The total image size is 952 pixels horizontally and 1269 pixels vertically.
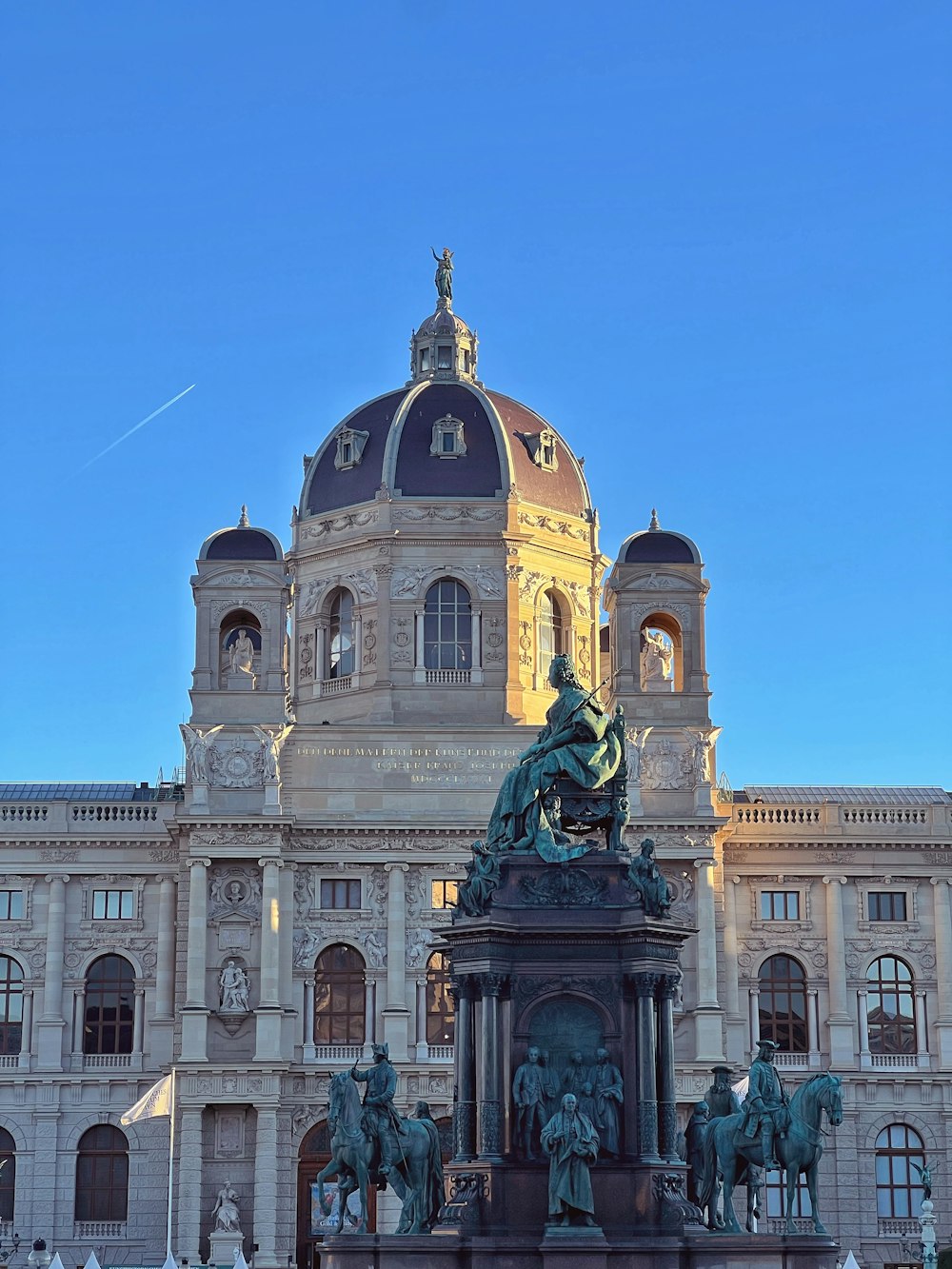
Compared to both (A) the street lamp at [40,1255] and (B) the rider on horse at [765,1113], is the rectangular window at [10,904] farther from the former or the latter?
(B) the rider on horse at [765,1113]

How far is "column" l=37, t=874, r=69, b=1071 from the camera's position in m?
73.0

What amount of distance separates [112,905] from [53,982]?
310 cm

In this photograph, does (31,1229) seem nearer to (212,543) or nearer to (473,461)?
(212,543)

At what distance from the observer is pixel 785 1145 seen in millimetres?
33375

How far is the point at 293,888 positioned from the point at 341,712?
338 inches

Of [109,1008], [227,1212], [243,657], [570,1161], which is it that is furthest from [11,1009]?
[570,1161]

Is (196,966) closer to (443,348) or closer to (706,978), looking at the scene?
(706,978)

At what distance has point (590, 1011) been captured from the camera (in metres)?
32.9

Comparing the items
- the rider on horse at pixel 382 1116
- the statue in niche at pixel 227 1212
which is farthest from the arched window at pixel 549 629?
the rider on horse at pixel 382 1116

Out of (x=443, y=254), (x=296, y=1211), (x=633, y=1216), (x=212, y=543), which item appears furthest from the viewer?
(x=443, y=254)

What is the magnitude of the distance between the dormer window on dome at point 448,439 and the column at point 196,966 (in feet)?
59.3

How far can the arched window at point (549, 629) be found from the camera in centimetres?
8019

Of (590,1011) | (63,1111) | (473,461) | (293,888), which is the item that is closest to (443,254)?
(473,461)

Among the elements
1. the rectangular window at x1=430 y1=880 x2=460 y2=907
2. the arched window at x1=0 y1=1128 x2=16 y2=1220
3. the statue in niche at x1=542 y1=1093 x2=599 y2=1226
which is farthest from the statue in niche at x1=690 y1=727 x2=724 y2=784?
the statue in niche at x1=542 y1=1093 x2=599 y2=1226
